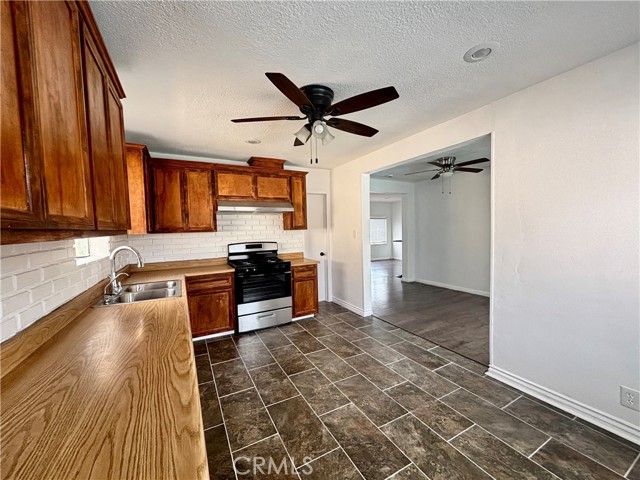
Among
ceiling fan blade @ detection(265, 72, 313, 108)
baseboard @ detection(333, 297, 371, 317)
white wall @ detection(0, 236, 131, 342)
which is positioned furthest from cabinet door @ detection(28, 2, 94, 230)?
baseboard @ detection(333, 297, 371, 317)

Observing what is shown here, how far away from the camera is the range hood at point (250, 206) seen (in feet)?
12.1

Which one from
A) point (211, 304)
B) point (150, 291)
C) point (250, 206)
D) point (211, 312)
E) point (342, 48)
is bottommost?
point (211, 312)

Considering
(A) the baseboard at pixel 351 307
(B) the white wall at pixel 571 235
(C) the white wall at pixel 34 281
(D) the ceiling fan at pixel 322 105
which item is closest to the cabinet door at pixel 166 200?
(C) the white wall at pixel 34 281

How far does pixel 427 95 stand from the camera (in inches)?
87.0

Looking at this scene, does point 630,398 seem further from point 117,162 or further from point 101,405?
point 117,162

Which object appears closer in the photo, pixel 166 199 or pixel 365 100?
pixel 365 100

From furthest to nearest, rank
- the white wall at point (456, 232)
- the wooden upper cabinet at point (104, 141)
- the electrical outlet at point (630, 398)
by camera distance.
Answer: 1. the white wall at point (456, 232)
2. the electrical outlet at point (630, 398)
3. the wooden upper cabinet at point (104, 141)

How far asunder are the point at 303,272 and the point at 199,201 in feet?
5.99

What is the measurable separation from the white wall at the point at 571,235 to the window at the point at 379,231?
8021 mm

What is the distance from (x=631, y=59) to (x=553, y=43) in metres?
0.52

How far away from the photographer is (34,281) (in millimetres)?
1218

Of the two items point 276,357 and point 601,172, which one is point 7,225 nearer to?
point 276,357

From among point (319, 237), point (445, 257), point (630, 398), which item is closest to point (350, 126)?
point (630, 398)

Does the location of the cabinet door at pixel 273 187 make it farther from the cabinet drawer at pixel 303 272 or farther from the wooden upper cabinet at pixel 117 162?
the wooden upper cabinet at pixel 117 162
